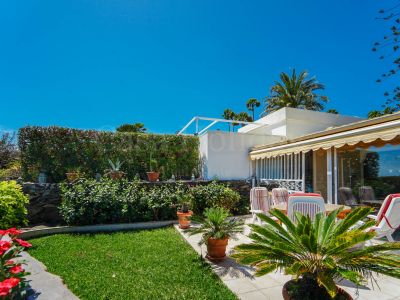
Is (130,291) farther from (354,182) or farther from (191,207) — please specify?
(354,182)

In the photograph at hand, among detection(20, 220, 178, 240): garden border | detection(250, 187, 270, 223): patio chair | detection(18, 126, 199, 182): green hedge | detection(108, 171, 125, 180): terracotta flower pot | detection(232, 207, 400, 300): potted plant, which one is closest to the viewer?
detection(232, 207, 400, 300): potted plant

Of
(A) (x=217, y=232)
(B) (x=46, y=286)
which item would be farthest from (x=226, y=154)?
(B) (x=46, y=286)

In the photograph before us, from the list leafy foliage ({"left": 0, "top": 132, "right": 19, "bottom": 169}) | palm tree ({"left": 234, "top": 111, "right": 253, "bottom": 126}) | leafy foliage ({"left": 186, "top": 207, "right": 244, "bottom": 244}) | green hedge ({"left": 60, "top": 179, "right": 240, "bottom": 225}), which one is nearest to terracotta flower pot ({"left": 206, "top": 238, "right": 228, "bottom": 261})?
leafy foliage ({"left": 186, "top": 207, "right": 244, "bottom": 244})

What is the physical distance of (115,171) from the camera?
52.5ft

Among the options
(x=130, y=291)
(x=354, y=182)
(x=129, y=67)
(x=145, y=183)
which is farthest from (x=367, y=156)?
(x=129, y=67)

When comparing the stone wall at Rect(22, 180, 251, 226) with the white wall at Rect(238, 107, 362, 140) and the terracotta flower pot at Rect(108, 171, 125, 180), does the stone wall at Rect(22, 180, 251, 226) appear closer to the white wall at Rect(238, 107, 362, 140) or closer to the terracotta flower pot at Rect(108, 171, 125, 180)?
the terracotta flower pot at Rect(108, 171, 125, 180)

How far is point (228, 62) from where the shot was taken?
89.5ft

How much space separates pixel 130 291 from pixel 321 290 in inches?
182

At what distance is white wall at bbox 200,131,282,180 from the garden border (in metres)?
6.14

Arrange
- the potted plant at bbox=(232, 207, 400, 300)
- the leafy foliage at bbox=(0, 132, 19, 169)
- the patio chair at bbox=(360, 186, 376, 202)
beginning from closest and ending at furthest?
1. the potted plant at bbox=(232, 207, 400, 300)
2. the patio chair at bbox=(360, 186, 376, 202)
3. the leafy foliage at bbox=(0, 132, 19, 169)

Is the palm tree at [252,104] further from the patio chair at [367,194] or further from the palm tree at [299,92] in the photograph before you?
the patio chair at [367,194]

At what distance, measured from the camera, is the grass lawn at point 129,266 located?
243 inches

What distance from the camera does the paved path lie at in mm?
5582

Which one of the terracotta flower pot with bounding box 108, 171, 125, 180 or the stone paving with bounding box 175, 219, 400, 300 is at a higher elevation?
the terracotta flower pot with bounding box 108, 171, 125, 180
